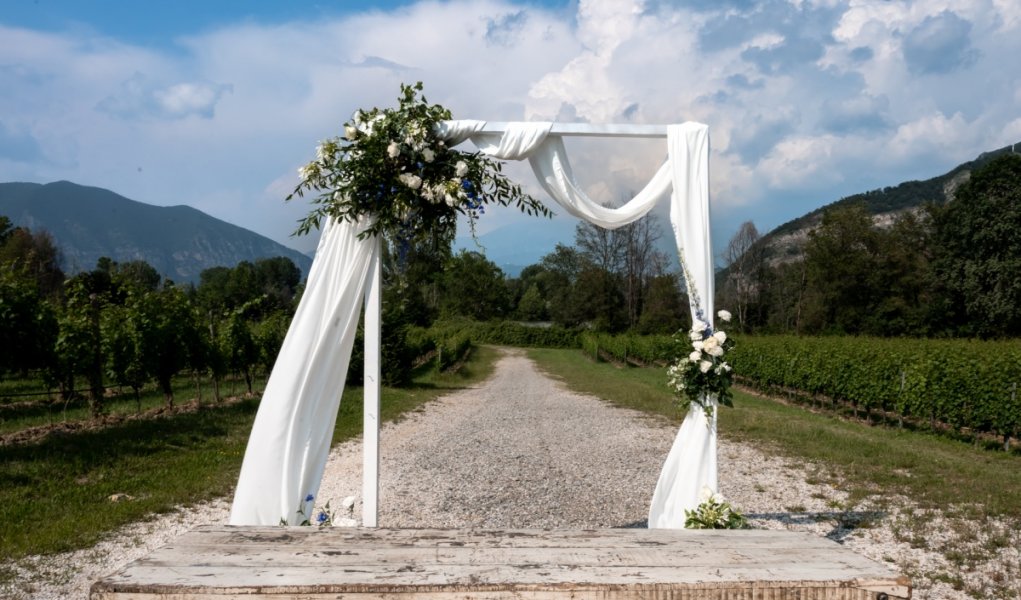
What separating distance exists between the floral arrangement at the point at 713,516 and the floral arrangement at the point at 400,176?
8.07 ft

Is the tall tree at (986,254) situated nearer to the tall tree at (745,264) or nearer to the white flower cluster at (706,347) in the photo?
the tall tree at (745,264)

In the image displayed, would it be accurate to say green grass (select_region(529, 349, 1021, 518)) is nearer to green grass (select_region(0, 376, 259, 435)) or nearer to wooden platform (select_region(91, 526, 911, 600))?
wooden platform (select_region(91, 526, 911, 600))

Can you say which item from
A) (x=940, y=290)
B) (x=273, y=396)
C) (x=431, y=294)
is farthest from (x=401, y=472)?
(x=431, y=294)

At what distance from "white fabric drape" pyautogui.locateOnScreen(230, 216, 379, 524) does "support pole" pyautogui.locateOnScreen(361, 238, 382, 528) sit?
0.08 metres

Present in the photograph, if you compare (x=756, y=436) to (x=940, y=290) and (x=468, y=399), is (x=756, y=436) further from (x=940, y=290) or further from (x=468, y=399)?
(x=940, y=290)

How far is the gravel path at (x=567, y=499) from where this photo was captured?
15.2ft

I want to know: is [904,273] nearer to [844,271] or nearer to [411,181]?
[844,271]

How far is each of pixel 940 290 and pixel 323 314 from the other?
146 ft

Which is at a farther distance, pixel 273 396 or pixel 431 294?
pixel 431 294

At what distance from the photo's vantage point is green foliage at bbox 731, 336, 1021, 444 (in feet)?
37.2

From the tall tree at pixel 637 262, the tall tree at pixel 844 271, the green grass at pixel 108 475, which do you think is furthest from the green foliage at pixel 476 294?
the green grass at pixel 108 475

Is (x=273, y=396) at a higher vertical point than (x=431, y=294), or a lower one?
lower

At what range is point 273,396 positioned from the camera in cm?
437

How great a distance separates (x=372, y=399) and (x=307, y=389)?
1.42ft
